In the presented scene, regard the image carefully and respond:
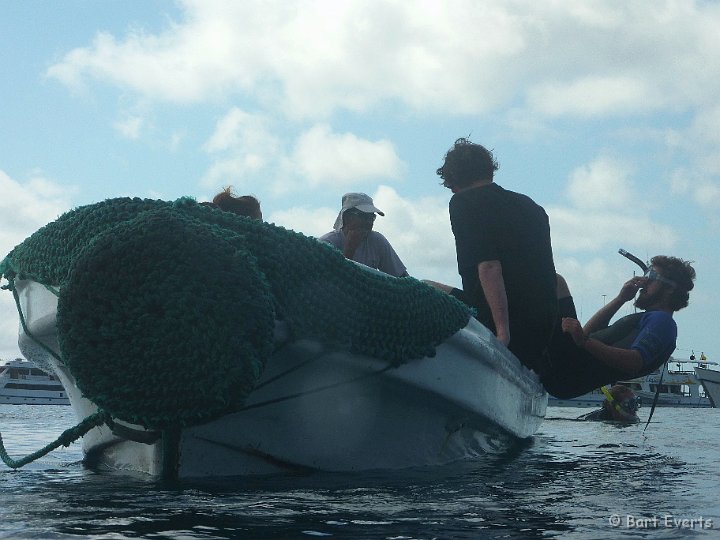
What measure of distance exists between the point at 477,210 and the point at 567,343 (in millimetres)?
1388

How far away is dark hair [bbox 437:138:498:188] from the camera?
17.4ft

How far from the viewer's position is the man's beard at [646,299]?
6.40 meters

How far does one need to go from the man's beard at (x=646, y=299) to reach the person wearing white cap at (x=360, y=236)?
211 centimetres

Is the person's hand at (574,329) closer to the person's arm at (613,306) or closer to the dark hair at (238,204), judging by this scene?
the person's arm at (613,306)

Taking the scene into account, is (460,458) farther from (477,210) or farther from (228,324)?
(228,324)

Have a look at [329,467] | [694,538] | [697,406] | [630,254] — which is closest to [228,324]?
[329,467]

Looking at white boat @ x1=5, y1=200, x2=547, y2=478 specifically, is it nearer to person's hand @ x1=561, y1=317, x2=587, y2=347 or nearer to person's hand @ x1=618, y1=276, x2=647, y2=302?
person's hand @ x1=561, y1=317, x2=587, y2=347

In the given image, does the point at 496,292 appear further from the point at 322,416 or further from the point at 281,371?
the point at 281,371

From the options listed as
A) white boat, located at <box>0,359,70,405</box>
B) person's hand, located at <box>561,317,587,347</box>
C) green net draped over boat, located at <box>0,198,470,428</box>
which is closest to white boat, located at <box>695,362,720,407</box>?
white boat, located at <box>0,359,70,405</box>

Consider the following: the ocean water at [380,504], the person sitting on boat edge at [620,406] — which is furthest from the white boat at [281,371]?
the person sitting on boat edge at [620,406]

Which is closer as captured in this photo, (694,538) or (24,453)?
(694,538)

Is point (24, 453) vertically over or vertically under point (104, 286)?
under

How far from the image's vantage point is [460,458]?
15.6 ft

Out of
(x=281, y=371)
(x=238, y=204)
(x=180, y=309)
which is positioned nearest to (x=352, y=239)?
(x=238, y=204)
